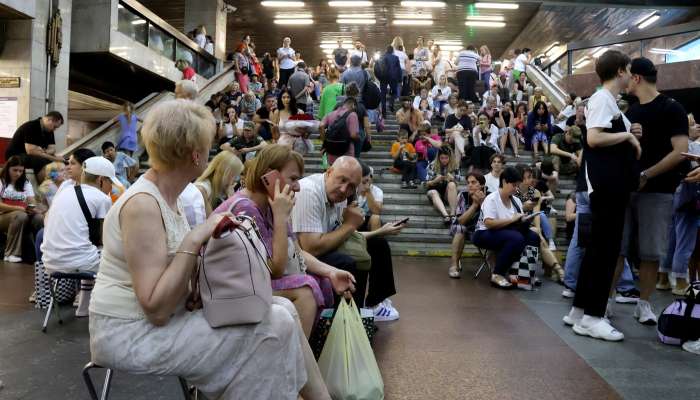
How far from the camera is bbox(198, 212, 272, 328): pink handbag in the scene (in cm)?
205

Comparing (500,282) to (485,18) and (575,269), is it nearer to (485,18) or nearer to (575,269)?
(575,269)

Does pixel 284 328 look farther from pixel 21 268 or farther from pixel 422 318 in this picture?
pixel 21 268

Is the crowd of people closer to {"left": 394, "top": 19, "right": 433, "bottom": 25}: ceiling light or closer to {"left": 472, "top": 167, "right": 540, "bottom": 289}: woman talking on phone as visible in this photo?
{"left": 472, "top": 167, "right": 540, "bottom": 289}: woman talking on phone

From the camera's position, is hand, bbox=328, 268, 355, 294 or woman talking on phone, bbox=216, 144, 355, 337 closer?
woman talking on phone, bbox=216, 144, 355, 337

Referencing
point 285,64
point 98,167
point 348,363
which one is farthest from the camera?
point 285,64

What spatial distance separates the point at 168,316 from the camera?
2061 millimetres

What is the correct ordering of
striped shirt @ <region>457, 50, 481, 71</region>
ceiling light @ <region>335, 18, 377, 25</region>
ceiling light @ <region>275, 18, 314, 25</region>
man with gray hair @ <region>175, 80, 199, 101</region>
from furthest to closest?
ceiling light @ <region>275, 18, 314, 25</region>
ceiling light @ <region>335, 18, 377, 25</region>
striped shirt @ <region>457, 50, 481, 71</region>
man with gray hair @ <region>175, 80, 199, 101</region>

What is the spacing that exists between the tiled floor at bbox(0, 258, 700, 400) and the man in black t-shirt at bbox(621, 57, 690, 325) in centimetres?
69

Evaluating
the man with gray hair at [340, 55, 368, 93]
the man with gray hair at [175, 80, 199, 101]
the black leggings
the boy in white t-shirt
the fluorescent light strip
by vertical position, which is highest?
the fluorescent light strip

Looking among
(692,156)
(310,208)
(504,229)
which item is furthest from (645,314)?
(310,208)

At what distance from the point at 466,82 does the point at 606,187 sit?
12245 mm

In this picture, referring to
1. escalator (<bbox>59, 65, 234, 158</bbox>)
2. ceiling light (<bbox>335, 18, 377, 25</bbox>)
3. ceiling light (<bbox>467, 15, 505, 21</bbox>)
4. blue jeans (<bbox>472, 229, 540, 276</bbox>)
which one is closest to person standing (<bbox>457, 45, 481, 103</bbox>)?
escalator (<bbox>59, 65, 234, 158</bbox>)

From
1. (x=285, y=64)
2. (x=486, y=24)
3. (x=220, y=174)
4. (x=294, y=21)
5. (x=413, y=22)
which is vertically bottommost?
(x=220, y=174)

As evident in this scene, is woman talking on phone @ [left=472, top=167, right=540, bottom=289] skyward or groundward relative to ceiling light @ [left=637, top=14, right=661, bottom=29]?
groundward
